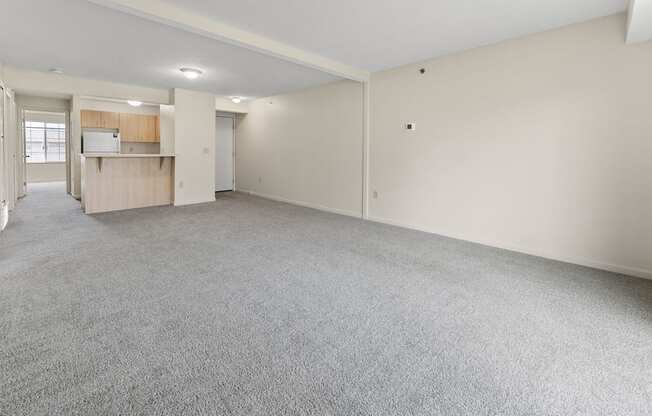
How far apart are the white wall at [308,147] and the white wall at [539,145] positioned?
101 cm

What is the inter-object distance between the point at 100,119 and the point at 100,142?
35.7 inches

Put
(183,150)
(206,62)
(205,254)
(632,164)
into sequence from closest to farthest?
(632,164), (205,254), (206,62), (183,150)

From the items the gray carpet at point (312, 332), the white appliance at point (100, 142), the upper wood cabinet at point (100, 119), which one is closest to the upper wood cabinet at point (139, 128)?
the upper wood cabinet at point (100, 119)

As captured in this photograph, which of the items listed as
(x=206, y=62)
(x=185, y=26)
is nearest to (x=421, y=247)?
(x=185, y=26)

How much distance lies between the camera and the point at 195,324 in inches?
86.3

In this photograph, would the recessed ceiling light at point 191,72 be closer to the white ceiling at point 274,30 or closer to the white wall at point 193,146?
the white ceiling at point 274,30

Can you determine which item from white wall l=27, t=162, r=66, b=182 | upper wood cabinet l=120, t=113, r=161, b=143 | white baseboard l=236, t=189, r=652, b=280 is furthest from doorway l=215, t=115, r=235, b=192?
white wall l=27, t=162, r=66, b=182

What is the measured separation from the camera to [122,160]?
6281 millimetres

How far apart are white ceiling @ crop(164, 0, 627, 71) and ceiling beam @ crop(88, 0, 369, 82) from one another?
0.30 ft

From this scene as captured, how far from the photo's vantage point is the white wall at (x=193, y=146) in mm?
6938

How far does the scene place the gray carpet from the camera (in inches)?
61.2

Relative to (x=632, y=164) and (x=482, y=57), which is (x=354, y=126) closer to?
(x=482, y=57)

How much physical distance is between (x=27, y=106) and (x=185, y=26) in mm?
6329

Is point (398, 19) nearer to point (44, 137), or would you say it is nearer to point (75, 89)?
point (75, 89)
